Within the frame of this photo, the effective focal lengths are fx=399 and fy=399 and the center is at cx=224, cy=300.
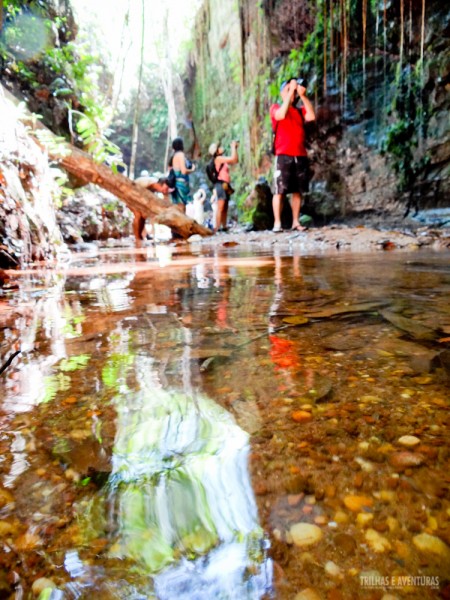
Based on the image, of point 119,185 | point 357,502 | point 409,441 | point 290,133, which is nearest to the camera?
point 357,502

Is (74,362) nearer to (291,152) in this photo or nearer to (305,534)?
(305,534)

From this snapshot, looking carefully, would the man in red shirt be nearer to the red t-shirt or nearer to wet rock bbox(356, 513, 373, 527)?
the red t-shirt

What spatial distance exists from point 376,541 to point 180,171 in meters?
9.36

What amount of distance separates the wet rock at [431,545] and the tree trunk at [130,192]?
22.8 ft

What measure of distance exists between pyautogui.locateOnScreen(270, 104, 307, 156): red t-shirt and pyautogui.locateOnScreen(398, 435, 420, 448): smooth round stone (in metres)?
6.64

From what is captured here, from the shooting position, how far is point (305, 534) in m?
0.46

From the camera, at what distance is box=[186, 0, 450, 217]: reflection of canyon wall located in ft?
20.5

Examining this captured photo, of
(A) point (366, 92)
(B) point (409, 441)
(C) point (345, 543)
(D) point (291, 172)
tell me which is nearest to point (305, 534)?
(C) point (345, 543)

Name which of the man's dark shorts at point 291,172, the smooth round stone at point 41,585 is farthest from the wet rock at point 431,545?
the man's dark shorts at point 291,172

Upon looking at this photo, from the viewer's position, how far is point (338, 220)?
7754 millimetres

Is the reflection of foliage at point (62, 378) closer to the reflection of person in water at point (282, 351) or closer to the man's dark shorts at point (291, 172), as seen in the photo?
the reflection of person in water at point (282, 351)

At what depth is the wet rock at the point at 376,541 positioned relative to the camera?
0.43 metres

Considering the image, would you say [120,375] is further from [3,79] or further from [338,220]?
[3,79]

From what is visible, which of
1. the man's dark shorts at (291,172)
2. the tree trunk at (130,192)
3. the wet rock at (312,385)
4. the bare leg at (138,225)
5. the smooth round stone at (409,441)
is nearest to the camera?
the smooth round stone at (409,441)
